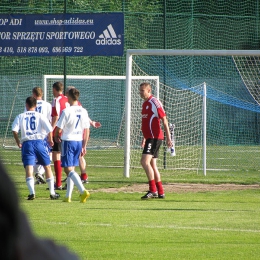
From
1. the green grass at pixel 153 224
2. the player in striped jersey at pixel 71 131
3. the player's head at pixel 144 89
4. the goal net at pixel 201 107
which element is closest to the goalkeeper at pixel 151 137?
the player's head at pixel 144 89

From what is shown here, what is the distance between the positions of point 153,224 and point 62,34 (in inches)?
380

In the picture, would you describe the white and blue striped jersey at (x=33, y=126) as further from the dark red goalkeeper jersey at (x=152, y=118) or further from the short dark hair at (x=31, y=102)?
the dark red goalkeeper jersey at (x=152, y=118)

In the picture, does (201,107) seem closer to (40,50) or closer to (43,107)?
(40,50)

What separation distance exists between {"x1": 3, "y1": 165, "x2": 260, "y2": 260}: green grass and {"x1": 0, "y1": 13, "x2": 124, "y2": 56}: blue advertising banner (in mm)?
4415

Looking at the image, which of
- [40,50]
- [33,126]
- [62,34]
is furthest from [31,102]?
[40,50]

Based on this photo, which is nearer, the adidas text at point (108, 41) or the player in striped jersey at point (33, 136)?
the player in striped jersey at point (33, 136)

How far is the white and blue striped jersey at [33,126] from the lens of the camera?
12531 millimetres

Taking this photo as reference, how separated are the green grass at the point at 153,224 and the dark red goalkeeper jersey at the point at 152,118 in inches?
44.4

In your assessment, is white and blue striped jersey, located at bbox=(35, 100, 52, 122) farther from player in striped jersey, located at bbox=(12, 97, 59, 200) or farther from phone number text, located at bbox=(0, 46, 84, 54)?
phone number text, located at bbox=(0, 46, 84, 54)

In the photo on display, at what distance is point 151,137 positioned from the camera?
514 inches

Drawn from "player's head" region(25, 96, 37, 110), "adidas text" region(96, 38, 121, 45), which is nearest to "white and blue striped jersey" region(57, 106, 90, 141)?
"player's head" region(25, 96, 37, 110)

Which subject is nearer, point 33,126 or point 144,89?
point 33,126

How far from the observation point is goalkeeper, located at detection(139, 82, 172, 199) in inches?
503

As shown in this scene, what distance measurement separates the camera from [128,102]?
16.7 meters
